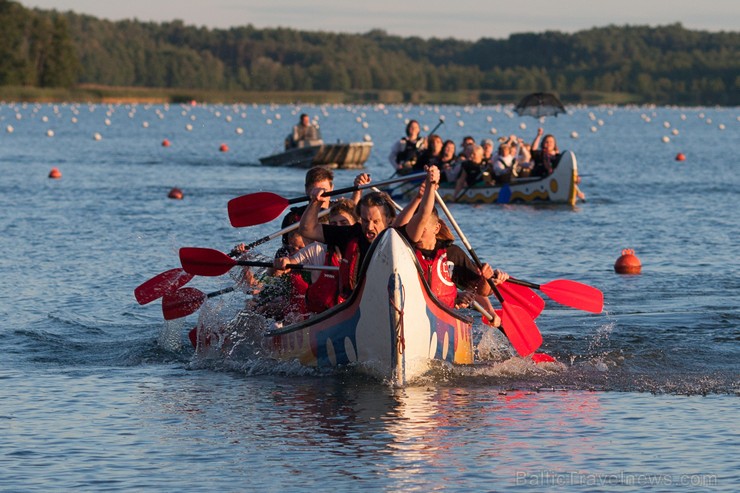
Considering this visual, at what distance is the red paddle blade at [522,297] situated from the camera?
1328 centimetres

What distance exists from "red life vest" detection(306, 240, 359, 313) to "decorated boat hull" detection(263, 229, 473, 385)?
11.2 inches

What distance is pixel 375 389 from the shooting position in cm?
1182

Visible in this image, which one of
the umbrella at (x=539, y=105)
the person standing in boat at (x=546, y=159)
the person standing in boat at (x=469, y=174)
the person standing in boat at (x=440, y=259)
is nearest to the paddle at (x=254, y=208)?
the person standing in boat at (x=440, y=259)

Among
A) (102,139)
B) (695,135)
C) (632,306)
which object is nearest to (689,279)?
(632,306)

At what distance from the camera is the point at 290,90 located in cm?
19462

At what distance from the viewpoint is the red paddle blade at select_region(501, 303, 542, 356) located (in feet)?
42.6

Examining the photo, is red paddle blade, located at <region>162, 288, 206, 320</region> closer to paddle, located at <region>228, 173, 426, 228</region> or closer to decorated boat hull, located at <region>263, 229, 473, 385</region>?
paddle, located at <region>228, 173, 426, 228</region>

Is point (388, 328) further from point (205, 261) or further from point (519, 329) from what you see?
point (205, 261)

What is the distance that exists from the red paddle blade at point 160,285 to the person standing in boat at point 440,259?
337 centimetres

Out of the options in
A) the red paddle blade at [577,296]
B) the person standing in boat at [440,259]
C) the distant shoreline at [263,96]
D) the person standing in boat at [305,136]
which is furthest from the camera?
the distant shoreline at [263,96]

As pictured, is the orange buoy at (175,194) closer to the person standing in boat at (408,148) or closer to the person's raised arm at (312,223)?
the person standing in boat at (408,148)

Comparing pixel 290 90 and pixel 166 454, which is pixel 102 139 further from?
pixel 290 90

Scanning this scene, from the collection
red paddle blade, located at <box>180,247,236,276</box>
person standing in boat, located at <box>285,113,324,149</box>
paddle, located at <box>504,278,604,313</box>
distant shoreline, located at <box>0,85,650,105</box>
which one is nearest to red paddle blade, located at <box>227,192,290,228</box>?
red paddle blade, located at <box>180,247,236,276</box>

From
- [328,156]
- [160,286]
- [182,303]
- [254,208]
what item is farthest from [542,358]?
[328,156]
